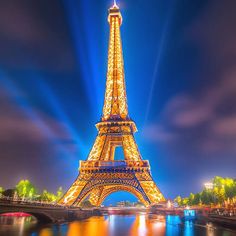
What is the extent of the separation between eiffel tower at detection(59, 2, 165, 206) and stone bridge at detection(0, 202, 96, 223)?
5.15 metres

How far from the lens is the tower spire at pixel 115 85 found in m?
61.4

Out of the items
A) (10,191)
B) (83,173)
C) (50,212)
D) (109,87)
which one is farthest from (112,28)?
(50,212)

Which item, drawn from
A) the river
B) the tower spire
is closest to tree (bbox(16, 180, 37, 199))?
the tower spire

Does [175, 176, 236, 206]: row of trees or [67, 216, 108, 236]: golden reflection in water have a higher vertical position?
[175, 176, 236, 206]: row of trees

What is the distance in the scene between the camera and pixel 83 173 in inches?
2035

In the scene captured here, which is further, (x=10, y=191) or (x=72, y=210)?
(x=10, y=191)

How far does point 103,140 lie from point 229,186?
27.5m

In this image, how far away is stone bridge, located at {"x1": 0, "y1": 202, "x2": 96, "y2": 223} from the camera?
83.5ft

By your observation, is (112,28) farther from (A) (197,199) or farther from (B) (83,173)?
(A) (197,199)

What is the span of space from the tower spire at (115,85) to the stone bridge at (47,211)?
73.6ft

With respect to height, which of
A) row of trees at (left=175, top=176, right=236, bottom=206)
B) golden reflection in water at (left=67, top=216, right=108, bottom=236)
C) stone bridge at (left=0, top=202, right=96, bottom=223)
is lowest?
golden reflection in water at (left=67, top=216, right=108, bottom=236)

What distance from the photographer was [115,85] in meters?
63.8

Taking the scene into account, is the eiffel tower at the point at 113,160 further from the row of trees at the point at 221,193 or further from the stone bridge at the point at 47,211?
the row of trees at the point at 221,193

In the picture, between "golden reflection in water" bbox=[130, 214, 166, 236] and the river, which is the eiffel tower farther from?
the river
